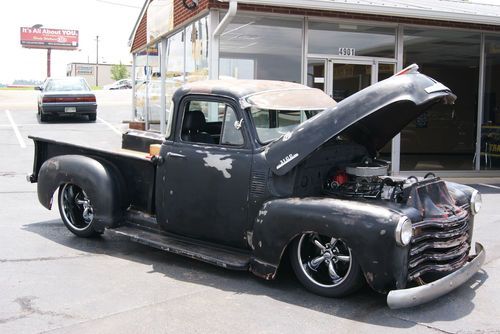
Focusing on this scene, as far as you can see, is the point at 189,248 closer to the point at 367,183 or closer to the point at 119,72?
the point at 367,183

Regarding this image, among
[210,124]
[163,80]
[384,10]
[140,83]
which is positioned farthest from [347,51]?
[140,83]

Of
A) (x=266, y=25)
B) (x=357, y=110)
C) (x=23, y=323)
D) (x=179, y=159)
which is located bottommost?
(x=23, y=323)

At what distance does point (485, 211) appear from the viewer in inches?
342

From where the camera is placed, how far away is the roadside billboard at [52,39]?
94.9 meters

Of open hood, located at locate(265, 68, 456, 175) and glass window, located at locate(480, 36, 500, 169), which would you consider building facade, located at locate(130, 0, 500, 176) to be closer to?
glass window, located at locate(480, 36, 500, 169)

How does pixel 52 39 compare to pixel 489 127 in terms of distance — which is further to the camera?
pixel 52 39

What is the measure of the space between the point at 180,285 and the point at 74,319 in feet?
3.50

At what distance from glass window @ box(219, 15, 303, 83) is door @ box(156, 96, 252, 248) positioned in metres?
5.59

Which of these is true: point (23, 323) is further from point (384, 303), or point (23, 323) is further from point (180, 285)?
point (384, 303)

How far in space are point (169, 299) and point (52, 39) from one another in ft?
324

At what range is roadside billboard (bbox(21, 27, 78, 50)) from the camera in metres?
94.9

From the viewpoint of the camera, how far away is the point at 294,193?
5086 millimetres


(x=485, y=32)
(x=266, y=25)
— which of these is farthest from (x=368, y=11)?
(x=485, y=32)

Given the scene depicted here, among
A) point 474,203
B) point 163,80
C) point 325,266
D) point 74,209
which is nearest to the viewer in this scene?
point 325,266
